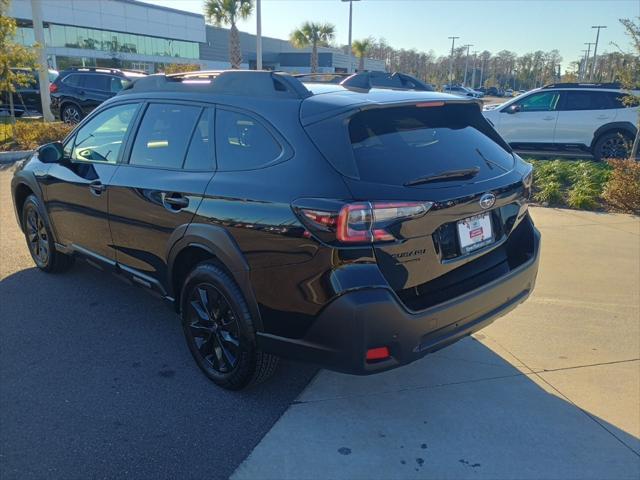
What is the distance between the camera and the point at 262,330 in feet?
9.16

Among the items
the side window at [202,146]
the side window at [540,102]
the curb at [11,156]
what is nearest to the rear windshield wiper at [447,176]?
the side window at [202,146]

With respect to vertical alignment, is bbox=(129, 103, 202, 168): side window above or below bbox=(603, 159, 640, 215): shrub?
above

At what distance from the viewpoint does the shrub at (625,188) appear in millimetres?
7625

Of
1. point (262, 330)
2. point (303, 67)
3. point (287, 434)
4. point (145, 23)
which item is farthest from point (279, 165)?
point (303, 67)

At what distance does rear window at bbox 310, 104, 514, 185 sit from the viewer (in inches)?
101

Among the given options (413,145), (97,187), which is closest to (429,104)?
(413,145)

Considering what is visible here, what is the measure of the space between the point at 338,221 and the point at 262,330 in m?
0.80

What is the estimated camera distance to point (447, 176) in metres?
2.73

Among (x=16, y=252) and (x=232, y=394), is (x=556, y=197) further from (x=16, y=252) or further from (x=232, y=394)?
(x=16, y=252)

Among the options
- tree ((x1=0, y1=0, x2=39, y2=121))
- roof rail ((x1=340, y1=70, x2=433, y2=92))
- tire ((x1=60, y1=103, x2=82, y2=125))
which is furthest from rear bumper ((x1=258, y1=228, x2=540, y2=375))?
tire ((x1=60, y1=103, x2=82, y2=125))

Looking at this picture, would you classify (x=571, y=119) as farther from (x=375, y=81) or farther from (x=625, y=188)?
(x=375, y=81)

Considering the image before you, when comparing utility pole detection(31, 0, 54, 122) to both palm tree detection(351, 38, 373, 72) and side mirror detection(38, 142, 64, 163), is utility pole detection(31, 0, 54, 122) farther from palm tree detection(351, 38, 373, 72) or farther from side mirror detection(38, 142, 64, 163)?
palm tree detection(351, 38, 373, 72)

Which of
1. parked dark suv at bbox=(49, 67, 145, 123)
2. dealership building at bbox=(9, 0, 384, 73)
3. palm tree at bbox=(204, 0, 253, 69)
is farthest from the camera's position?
dealership building at bbox=(9, 0, 384, 73)

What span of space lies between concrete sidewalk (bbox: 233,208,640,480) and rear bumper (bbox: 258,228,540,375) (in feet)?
1.63
